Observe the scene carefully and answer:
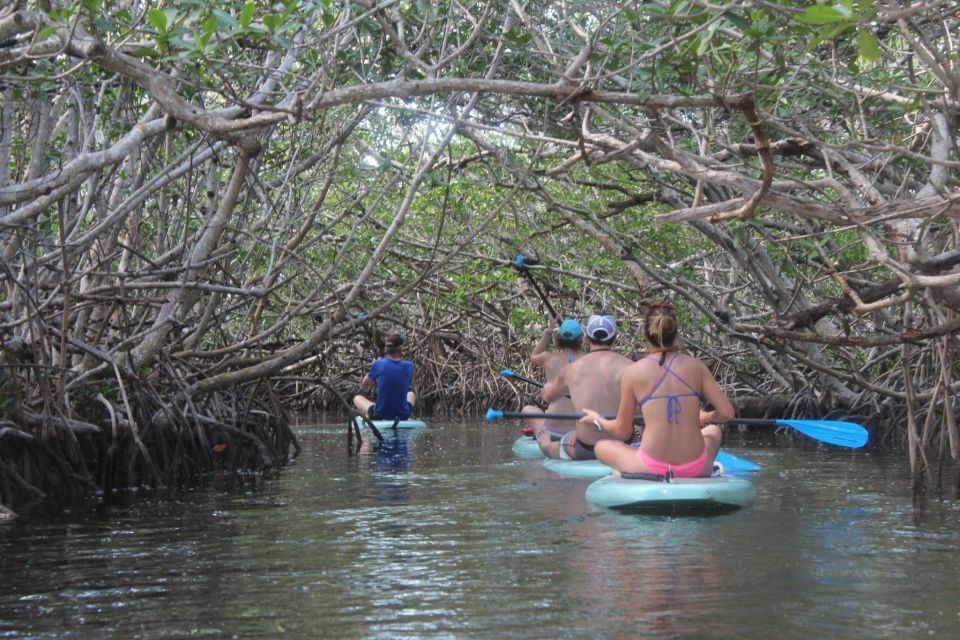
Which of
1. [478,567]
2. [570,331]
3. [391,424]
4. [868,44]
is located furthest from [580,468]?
[391,424]

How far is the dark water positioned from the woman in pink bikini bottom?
Result: 32 centimetres

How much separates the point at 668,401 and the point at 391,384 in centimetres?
704

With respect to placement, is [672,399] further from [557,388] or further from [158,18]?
[158,18]

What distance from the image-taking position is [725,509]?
6285 millimetres

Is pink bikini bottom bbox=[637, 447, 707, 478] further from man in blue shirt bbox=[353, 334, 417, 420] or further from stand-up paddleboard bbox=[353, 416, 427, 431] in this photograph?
stand-up paddleboard bbox=[353, 416, 427, 431]

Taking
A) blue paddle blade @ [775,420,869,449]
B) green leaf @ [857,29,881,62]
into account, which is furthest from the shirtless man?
green leaf @ [857,29,881,62]

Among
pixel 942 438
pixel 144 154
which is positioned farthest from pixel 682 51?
pixel 144 154

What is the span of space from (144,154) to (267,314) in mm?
6971

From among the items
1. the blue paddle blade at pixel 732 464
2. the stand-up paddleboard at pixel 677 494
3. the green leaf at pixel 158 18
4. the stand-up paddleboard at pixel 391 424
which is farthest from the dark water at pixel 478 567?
the stand-up paddleboard at pixel 391 424

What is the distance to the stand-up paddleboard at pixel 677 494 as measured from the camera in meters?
6.05

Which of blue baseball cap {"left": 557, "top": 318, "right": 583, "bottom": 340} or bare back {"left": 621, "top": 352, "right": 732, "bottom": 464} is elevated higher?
blue baseball cap {"left": 557, "top": 318, "right": 583, "bottom": 340}

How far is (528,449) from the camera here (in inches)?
402

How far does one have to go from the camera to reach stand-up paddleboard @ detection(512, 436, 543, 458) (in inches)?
398

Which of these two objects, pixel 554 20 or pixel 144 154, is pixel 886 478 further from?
pixel 144 154
